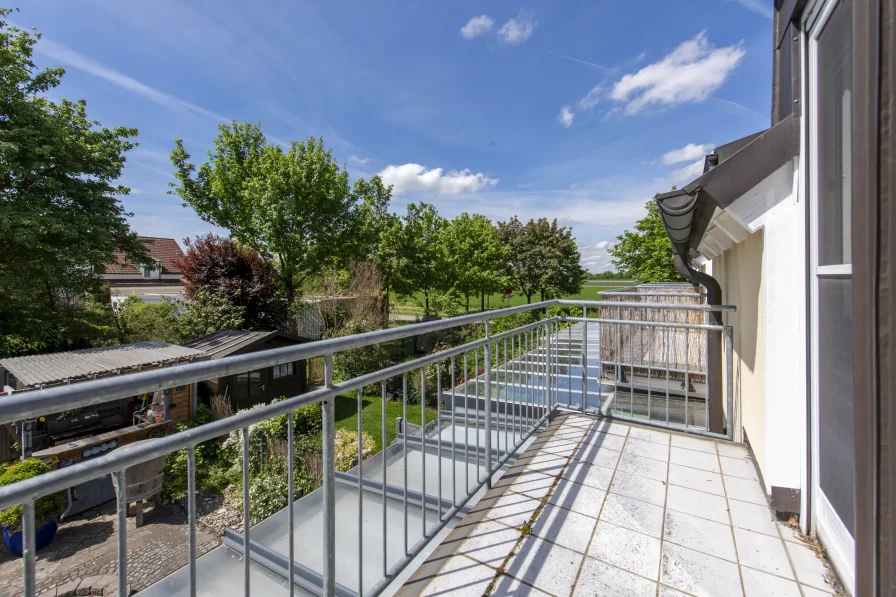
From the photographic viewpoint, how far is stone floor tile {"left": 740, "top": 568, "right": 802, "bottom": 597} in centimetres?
171

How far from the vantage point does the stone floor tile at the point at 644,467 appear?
276 centimetres

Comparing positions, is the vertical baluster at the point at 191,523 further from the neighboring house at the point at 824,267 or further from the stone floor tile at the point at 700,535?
the stone floor tile at the point at 700,535

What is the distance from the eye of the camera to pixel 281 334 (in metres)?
11.7

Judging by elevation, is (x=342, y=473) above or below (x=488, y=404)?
below

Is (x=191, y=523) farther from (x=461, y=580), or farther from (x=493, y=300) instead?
(x=493, y=300)

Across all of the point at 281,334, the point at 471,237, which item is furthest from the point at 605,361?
the point at 471,237

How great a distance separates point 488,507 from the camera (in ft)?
7.86

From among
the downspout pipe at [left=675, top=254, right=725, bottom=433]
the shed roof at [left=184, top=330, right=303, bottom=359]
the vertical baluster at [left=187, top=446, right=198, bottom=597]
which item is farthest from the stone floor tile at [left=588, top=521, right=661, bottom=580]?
the shed roof at [left=184, top=330, right=303, bottom=359]

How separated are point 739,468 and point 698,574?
1387 millimetres

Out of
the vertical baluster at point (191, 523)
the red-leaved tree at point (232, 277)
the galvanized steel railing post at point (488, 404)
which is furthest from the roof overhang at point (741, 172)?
the red-leaved tree at point (232, 277)

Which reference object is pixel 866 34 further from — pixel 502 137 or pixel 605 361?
pixel 502 137

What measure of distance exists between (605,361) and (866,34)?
637cm

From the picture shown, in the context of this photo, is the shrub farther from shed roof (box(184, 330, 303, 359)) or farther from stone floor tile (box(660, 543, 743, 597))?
stone floor tile (box(660, 543, 743, 597))

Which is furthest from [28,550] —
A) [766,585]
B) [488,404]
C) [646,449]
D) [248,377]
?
[248,377]
